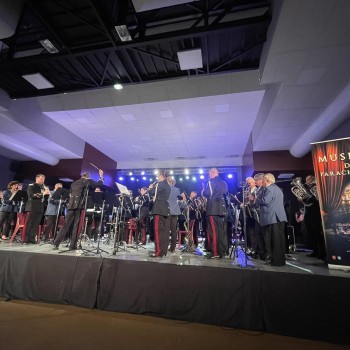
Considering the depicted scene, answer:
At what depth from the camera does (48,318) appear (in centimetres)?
267

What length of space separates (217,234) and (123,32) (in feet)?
14.6

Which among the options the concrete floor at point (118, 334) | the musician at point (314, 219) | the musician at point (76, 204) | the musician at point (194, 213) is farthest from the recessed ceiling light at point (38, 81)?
the musician at point (314, 219)

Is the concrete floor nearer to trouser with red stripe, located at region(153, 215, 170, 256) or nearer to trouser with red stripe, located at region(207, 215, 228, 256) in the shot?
trouser with red stripe, located at region(153, 215, 170, 256)

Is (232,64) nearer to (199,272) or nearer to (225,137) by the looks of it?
(225,137)

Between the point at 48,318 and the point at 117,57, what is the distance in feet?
18.0

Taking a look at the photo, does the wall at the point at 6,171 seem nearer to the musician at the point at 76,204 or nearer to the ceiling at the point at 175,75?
the ceiling at the point at 175,75

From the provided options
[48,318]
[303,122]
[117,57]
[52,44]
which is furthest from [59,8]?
[303,122]

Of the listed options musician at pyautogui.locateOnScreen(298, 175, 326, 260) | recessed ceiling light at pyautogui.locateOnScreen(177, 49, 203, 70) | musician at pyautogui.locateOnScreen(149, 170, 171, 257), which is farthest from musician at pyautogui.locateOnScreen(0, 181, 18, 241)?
musician at pyautogui.locateOnScreen(298, 175, 326, 260)

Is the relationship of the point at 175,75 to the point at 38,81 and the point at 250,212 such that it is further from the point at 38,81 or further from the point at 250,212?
the point at 250,212

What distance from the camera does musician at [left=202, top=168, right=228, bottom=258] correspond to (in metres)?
4.29

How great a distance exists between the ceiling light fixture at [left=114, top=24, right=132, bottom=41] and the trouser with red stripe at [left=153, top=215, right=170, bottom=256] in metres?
3.67

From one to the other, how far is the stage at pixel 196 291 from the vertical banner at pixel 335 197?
83 centimetres

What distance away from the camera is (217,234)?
438 cm

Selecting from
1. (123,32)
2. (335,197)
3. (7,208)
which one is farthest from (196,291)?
(7,208)
